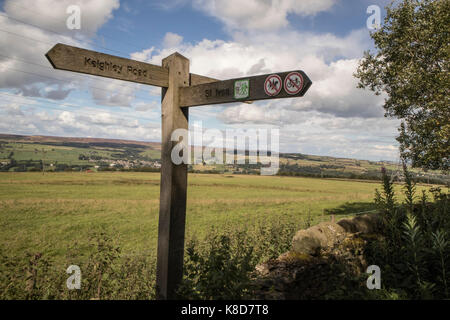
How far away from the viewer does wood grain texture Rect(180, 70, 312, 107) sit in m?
2.71

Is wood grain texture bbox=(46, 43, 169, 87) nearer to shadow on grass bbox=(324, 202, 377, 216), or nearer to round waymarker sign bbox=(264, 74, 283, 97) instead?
round waymarker sign bbox=(264, 74, 283, 97)

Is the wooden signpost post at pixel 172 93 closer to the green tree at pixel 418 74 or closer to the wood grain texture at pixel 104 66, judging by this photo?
the wood grain texture at pixel 104 66

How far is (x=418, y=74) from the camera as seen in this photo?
10875 mm

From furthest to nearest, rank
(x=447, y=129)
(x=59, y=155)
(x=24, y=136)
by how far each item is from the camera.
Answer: (x=24, y=136) < (x=59, y=155) < (x=447, y=129)

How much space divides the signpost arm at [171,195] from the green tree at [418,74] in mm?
8745

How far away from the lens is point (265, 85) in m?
2.82

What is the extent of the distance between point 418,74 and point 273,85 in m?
11.1

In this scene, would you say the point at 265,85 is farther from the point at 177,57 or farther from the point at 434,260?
the point at 434,260

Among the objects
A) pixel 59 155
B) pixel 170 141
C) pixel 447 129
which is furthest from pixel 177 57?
pixel 59 155

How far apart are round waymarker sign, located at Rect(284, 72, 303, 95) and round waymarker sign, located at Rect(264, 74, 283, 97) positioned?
67 mm

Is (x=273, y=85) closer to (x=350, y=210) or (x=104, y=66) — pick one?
(x=104, y=66)

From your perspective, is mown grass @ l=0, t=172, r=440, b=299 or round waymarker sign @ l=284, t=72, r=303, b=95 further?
mown grass @ l=0, t=172, r=440, b=299

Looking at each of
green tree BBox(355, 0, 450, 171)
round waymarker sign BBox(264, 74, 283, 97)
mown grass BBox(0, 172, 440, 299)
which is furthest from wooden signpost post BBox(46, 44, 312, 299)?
green tree BBox(355, 0, 450, 171)
